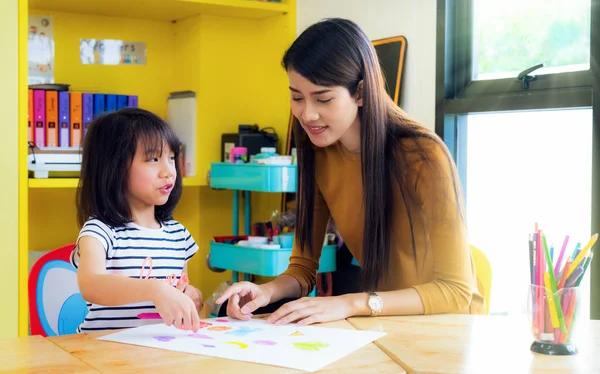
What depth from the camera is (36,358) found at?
1.08 metres

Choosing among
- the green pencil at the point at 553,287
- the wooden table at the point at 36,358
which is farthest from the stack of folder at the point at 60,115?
the green pencil at the point at 553,287

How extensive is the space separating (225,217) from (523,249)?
1.47 m

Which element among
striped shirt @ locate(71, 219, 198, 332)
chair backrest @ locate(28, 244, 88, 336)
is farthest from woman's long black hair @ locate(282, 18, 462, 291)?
chair backrest @ locate(28, 244, 88, 336)

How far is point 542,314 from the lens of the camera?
3.81ft

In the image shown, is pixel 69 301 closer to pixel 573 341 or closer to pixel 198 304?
pixel 198 304

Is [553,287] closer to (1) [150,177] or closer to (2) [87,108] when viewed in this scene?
(1) [150,177]

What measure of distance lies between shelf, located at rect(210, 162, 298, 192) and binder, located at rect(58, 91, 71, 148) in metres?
0.59

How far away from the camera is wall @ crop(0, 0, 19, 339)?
261 centimetres

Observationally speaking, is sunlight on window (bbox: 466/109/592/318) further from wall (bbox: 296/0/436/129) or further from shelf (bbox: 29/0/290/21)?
shelf (bbox: 29/0/290/21)

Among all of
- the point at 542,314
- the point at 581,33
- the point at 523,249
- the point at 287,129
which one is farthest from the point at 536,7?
the point at 542,314

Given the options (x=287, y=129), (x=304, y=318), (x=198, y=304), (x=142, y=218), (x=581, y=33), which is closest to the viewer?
(x=304, y=318)

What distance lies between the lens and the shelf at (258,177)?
8.92 feet

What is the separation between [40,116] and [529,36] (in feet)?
5.84

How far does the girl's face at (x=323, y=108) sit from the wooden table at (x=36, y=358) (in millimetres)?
697
